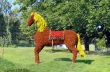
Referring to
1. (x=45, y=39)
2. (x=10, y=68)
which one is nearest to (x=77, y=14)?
(x=45, y=39)

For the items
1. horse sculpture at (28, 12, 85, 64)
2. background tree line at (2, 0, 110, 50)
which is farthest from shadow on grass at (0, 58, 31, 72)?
background tree line at (2, 0, 110, 50)

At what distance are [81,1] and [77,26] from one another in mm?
2940

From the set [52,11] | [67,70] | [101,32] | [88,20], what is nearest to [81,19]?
[88,20]

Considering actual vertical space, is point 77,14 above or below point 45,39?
above

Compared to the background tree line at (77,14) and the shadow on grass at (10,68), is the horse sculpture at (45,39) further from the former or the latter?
the background tree line at (77,14)

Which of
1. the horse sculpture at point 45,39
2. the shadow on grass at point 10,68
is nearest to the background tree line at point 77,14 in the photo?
the horse sculpture at point 45,39

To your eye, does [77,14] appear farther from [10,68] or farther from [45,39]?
[10,68]

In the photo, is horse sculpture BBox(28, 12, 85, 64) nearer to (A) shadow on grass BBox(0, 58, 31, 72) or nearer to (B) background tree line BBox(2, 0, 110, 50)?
(A) shadow on grass BBox(0, 58, 31, 72)

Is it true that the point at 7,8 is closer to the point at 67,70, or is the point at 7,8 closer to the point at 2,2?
the point at 2,2

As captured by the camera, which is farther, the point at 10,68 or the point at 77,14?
the point at 77,14

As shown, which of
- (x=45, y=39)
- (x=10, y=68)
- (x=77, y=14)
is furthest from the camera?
(x=77, y=14)

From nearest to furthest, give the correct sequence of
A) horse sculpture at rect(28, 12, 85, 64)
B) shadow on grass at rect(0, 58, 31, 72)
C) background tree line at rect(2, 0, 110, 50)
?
1. shadow on grass at rect(0, 58, 31, 72)
2. horse sculpture at rect(28, 12, 85, 64)
3. background tree line at rect(2, 0, 110, 50)

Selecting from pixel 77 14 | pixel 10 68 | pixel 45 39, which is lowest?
pixel 10 68

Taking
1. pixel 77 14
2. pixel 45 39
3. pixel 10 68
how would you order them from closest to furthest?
pixel 10 68
pixel 45 39
pixel 77 14
